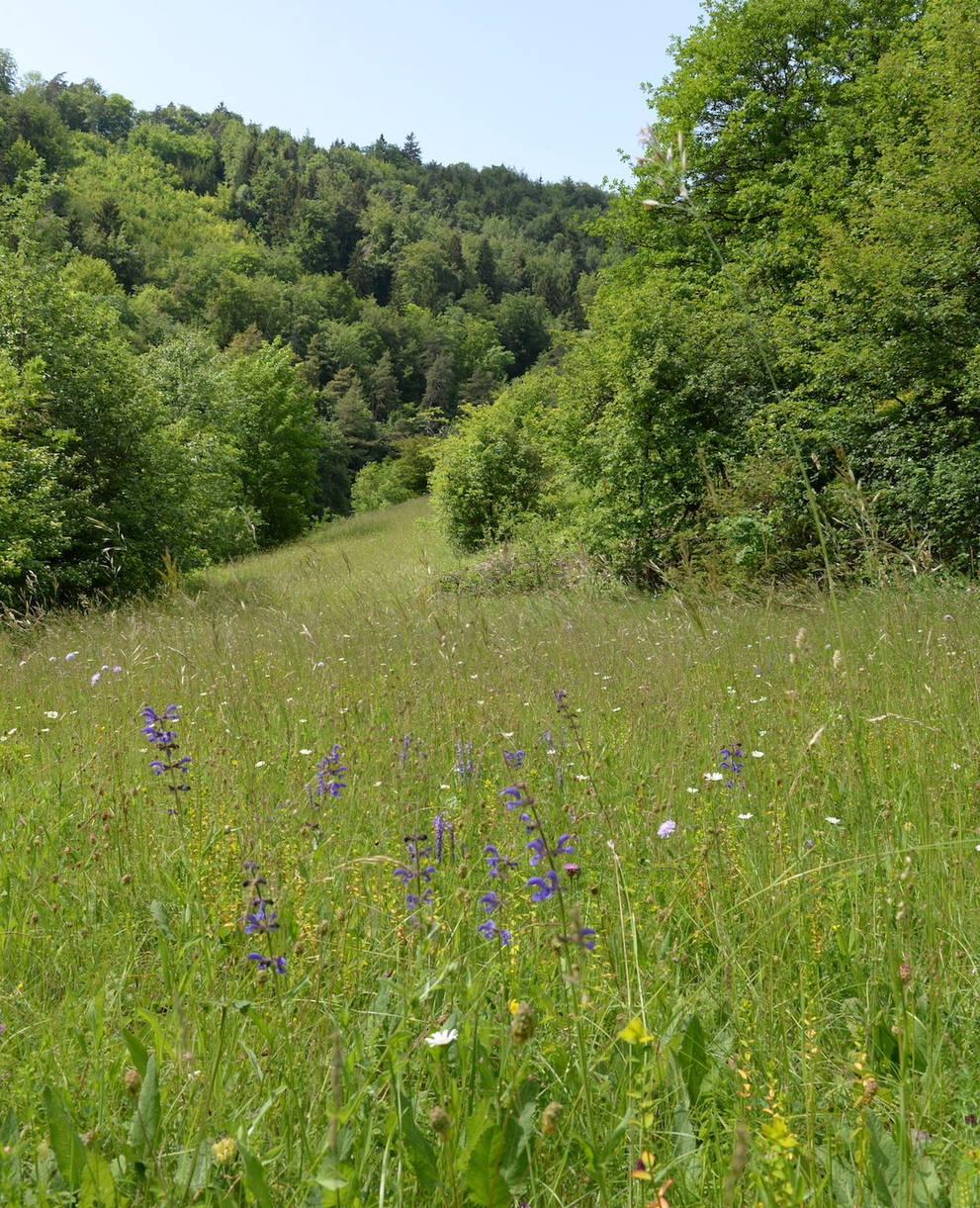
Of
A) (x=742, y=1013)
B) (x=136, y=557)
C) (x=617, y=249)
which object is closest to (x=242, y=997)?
Answer: (x=742, y=1013)

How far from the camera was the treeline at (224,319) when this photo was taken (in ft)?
41.4

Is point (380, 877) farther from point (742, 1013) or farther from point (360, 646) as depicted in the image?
point (360, 646)

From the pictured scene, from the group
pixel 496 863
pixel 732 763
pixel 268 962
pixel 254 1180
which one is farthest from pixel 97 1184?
pixel 732 763

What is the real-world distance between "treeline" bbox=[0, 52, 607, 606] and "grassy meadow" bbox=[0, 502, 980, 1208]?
3.53 meters

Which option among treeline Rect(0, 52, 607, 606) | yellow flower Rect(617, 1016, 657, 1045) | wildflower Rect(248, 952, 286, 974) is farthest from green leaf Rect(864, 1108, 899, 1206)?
treeline Rect(0, 52, 607, 606)

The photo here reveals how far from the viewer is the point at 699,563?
37.0 feet

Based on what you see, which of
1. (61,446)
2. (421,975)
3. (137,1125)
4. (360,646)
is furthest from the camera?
(61,446)

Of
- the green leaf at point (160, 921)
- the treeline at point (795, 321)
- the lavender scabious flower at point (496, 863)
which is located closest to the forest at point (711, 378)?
the treeline at point (795, 321)

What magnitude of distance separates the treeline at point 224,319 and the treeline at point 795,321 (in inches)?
254

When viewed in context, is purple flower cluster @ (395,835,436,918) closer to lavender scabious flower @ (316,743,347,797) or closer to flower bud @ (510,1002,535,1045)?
lavender scabious flower @ (316,743,347,797)

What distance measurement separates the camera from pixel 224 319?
2830 inches

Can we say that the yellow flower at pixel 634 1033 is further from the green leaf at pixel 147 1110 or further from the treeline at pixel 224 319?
the treeline at pixel 224 319

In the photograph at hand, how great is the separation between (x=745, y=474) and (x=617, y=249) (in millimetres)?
12962

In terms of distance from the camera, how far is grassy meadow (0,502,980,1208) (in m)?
1.21
